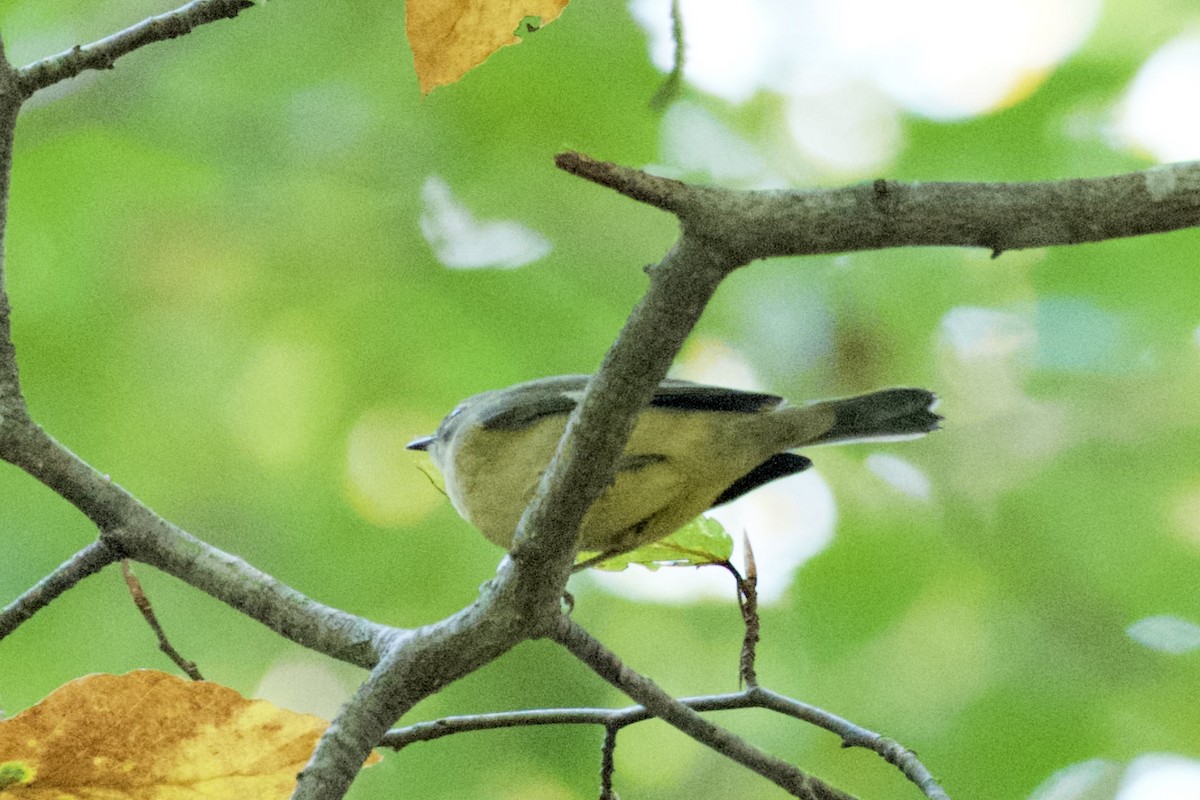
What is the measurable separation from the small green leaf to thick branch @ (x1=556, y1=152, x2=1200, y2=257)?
1174 millimetres

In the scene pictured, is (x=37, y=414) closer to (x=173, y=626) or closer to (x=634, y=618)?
(x=173, y=626)

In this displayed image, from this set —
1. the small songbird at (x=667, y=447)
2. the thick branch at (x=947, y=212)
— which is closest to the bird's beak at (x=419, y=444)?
the small songbird at (x=667, y=447)

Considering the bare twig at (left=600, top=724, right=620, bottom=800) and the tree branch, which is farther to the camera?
the bare twig at (left=600, top=724, right=620, bottom=800)

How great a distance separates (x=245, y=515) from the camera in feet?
16.7

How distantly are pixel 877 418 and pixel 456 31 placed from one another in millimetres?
1680

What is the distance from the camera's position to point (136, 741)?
1692 millimetres

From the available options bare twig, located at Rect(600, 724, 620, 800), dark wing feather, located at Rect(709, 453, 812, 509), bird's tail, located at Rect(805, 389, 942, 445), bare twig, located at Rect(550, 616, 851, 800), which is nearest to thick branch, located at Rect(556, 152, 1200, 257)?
bare twig, located at Rect(550, 616, 851, 800)

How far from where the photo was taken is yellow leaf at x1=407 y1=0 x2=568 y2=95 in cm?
166

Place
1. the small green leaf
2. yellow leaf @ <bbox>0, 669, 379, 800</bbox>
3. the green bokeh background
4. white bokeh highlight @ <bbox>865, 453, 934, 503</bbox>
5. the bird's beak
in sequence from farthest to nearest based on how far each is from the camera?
white bokeh highlight @ <bbox>865, 453, 934, 503</bbox> < the green bokeh background < the bird's beak < the small green leaf < yellow leaf @ <bbox>0, 669, 379, 800</bbox>

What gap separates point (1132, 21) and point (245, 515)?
13.7ft

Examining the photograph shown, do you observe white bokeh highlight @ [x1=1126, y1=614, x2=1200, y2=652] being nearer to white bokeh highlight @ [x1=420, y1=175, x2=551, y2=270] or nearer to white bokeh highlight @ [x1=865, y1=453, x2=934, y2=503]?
white bokeh highlight @ [x1=865, y1=453, x2=934, y2=503]

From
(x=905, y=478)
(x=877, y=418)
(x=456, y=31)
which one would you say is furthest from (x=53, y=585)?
(x=905, y=478)

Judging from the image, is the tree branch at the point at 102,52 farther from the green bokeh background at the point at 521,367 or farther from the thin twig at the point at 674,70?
the green bokeh background at the point at 521,367

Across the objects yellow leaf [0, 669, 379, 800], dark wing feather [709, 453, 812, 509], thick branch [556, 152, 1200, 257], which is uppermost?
dark wing feather [709, 453, 812, 509]
